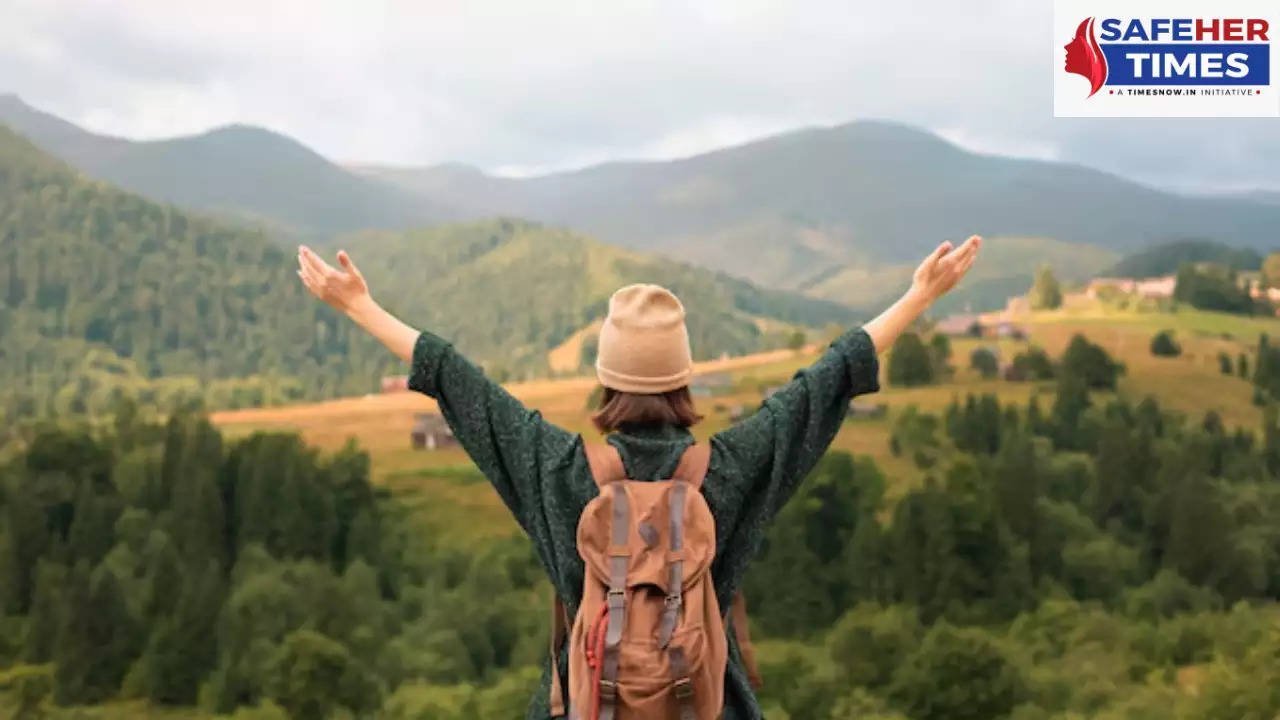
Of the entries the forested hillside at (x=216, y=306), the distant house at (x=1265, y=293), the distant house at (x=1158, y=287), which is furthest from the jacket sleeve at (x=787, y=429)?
the forested hillside at (x=216, y=306)

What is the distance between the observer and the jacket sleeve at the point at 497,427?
2158mm

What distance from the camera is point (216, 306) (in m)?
85.5

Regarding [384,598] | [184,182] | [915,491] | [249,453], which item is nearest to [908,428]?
[915,491]

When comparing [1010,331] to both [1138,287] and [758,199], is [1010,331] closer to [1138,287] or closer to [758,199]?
[1138,287]

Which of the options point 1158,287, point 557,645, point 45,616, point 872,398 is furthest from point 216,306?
point 557,645

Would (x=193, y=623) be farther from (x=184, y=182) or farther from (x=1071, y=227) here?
(x=184, y=182)

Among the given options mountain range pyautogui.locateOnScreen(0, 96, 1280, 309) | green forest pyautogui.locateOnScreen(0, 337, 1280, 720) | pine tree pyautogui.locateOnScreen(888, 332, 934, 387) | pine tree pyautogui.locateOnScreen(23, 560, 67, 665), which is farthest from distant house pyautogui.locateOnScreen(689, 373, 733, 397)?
mountain range pyautogui.locateOnScreen(0, 96, 1280, 309)

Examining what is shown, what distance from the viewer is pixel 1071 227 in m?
116

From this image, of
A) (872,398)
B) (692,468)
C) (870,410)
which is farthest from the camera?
(870,410)

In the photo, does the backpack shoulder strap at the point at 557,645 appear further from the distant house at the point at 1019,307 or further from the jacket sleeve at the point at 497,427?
the distant house at the point at 1019,307

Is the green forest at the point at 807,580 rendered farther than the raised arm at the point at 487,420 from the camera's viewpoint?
Yes

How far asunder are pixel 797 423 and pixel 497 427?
0.52m

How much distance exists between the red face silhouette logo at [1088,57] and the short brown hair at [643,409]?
12.5 metres

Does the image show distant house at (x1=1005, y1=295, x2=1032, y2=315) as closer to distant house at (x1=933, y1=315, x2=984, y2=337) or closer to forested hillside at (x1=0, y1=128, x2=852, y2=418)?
distant house at (x1=933, y1=315, x2=984, y2=337)
